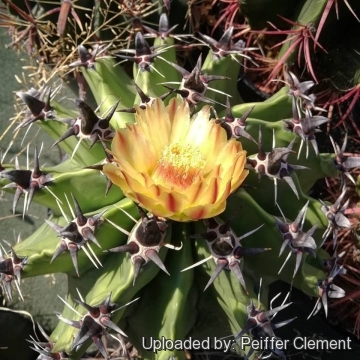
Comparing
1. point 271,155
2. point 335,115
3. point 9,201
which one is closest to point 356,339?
point 335,115

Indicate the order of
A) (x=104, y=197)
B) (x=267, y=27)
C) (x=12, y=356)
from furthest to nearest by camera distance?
1. (x=12, y=356)
2. (x=267, y=27)
3. (x=104, y=197)

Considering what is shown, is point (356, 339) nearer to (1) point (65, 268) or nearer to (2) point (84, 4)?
(1) point (65, 268)

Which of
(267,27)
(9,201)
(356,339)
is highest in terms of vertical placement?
(267,27)
